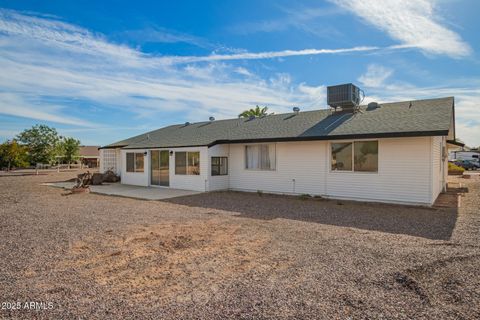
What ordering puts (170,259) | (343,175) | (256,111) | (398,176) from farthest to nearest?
(256,111), (343,175), (398,176), (170,259)

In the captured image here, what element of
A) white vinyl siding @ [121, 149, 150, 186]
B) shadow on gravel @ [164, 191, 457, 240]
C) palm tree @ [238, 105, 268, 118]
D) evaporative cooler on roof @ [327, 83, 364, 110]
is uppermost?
palm tree @ [238, 105, 268, 118]

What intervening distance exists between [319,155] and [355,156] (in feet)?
4.72

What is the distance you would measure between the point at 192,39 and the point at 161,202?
838cm

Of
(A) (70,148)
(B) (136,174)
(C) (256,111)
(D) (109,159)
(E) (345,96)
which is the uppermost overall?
(C) (256,111)

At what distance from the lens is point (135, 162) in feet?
57.8


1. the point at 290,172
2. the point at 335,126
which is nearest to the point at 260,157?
the point at 290,172

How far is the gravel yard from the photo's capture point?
324cm

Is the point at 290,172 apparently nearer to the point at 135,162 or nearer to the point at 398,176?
the point at 398,176

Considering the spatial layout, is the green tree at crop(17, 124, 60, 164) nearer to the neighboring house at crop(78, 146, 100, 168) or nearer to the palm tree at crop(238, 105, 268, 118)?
the neighboring house at crop(78, 146, 100, 168)

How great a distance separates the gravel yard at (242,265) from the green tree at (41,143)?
89.2 feet

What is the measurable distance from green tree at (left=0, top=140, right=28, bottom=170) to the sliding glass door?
27.2 m

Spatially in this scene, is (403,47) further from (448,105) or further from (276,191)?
(276,191)

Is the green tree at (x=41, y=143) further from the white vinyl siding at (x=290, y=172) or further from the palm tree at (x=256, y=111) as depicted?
the white vinyl siding at (x=290, y=172)

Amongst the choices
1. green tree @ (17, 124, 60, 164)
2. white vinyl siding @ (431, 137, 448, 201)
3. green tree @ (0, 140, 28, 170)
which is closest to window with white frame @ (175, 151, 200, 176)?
white vinyl siding @ (431, 137, 448, 201)
